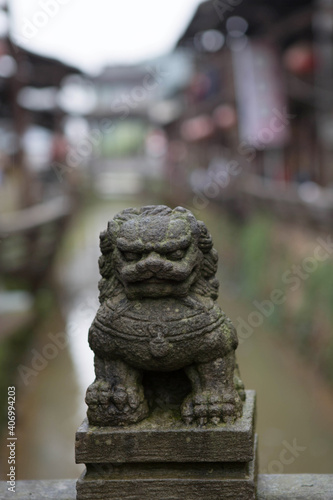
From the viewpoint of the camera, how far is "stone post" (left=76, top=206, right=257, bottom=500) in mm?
2705

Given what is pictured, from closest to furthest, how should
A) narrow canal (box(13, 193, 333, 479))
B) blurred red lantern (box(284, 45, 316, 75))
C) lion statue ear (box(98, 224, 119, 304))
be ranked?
lion statue ear (box(98, 224, 119, 304)), narrow canal (box(13, 193, 333, 479)), blurred red lantern (box(284, 45, 316, 75))

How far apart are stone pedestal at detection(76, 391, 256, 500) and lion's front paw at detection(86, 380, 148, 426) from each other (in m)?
0.04

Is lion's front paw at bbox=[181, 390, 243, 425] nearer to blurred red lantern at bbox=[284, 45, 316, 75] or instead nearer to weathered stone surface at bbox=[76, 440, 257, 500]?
weathered stone surface at bbox=[76, 440, 257, 500]

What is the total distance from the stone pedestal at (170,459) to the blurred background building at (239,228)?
14.1ft

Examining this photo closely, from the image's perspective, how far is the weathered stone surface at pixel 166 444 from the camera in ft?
8.78

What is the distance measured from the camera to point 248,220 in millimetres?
15891

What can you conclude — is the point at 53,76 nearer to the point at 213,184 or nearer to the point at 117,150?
the point at 213,184

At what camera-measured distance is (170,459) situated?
8.91 ft

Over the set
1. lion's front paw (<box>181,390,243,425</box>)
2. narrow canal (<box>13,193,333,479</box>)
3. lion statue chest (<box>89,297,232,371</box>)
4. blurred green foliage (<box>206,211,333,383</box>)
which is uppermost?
lion statue chest (<box>89,297,232,371</box>)

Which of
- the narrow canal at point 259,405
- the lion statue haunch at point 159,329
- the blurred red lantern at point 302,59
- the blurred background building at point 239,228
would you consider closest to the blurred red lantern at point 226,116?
the blurred background building at point 239,228

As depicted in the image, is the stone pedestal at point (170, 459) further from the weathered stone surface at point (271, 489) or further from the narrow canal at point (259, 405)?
the narrow canal at point (259, 405)

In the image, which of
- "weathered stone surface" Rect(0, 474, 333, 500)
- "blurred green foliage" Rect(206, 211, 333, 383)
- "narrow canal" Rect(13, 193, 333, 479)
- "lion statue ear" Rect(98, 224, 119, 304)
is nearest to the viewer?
"lion statue ear" Rect(98, 224, 119, 304)

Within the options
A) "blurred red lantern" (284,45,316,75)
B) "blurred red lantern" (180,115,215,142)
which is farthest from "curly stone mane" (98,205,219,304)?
"blurred red lantern" (180,115,215,142)

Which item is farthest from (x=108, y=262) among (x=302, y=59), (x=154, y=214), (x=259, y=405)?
(x=302, y=59)
